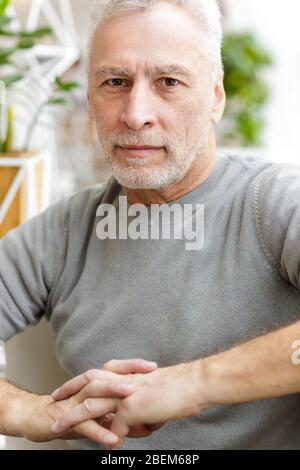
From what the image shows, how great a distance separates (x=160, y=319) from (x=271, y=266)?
207 mm

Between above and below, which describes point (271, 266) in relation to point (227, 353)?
above

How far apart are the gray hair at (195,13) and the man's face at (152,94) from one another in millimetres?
12

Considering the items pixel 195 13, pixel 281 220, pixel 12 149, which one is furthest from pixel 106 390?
pixel 12 149

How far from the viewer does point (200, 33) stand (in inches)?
45.4

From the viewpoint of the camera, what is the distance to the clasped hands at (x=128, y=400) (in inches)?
38.1

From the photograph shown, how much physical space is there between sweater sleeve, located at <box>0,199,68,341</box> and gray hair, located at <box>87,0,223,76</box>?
35 centimetres

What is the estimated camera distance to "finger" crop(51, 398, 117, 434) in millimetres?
1021

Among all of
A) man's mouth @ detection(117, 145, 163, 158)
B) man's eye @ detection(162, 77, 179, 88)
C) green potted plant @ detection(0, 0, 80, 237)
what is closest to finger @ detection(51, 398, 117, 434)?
man's mouth @ detection(117, 145, 163, 158)

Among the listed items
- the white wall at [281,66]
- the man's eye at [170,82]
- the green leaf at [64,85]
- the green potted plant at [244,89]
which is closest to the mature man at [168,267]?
the man's eye at [170,82]

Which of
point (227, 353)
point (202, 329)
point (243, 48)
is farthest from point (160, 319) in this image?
point (243, 48)

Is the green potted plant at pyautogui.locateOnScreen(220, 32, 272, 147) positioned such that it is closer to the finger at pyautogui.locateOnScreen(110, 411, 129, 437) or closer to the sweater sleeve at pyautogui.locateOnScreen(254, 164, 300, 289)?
the sweater sleeve at pyautogui.locateOnScreen(254, 164, 300, 289)

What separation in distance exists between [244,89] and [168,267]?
4.41 m

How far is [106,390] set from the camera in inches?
39.5

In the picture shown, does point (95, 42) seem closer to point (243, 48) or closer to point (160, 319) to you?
point (160, 319)
